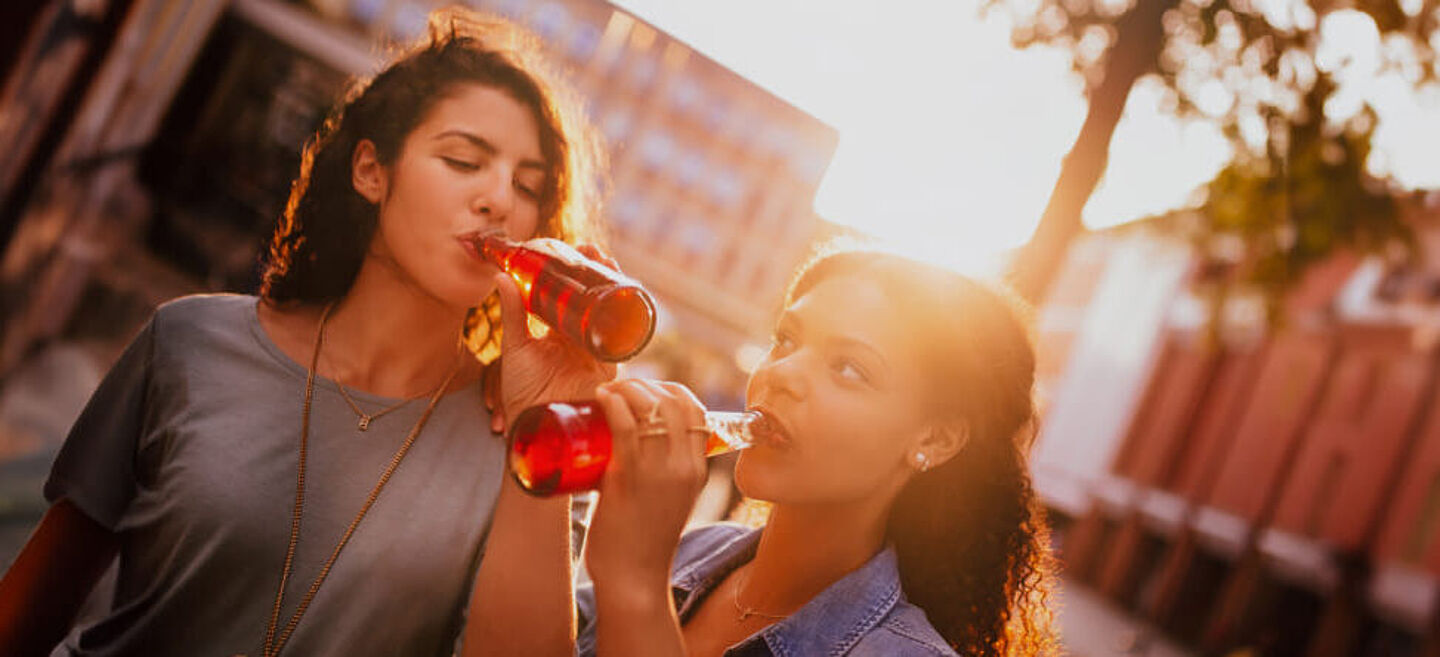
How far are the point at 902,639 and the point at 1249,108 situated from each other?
2.44m

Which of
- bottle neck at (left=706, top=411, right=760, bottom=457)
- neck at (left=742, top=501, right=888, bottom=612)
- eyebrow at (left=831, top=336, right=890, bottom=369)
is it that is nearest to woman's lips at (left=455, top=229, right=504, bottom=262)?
bottle neck at (left=706, top=411, right=760, bottom=457)

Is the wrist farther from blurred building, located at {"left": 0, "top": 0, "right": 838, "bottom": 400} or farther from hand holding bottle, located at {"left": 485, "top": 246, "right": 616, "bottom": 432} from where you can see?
blurred building, located at {"left": 0, "top": 0, "right": 838, "bottom": 400}

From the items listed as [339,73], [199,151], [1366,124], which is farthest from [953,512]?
[339,73]

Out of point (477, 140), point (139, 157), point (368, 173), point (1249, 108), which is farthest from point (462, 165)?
point (139, 157)

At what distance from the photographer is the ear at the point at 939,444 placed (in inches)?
77.1

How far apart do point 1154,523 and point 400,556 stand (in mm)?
22209

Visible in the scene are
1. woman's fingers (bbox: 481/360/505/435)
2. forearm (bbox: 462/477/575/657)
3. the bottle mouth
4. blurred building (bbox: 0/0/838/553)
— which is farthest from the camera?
blurred building (bbox: 0/0/838/553)

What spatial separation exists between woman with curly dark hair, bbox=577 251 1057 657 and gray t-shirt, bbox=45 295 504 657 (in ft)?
1.12

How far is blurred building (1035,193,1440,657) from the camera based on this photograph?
14742 mm

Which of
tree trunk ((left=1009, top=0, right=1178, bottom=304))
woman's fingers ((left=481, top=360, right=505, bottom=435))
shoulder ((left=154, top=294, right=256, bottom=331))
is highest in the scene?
tree trunk ((left=1009, top=0, right=1178, bottom=304))

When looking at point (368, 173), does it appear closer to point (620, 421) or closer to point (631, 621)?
point (620, 421)

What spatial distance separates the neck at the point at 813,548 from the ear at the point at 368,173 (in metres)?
1.07

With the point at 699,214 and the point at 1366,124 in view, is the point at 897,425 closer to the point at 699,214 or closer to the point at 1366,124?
the point at 1366,124

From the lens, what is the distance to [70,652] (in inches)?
71.6
